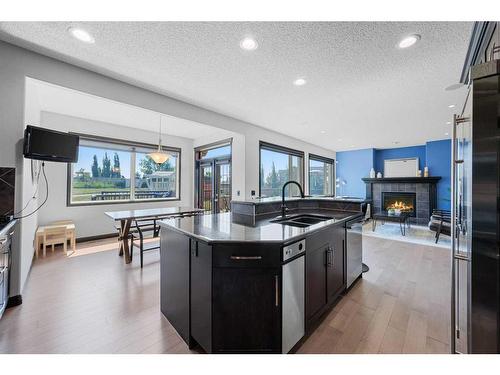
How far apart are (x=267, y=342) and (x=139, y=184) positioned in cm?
534

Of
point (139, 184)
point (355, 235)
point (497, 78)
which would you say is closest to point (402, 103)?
point (355, 235)

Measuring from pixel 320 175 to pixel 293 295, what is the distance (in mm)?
7660

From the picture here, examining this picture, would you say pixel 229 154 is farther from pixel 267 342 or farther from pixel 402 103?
pixel 267 342

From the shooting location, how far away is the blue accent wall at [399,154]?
24.6 feet

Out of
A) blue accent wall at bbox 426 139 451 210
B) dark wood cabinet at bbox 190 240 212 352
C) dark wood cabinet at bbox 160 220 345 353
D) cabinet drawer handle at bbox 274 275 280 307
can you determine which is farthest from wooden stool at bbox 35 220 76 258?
blue accent wall at bbox 426 139 451 210

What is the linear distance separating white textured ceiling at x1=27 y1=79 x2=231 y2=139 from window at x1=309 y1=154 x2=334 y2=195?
3.92 m

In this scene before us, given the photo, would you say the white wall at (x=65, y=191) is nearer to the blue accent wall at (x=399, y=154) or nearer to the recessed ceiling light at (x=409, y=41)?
the recessed ceiling light at (x=409, y=41)

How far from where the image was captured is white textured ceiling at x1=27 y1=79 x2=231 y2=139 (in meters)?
3.28

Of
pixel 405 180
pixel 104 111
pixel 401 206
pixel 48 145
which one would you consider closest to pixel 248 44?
pixel 48 145

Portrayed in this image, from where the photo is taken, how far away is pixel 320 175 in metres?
8.62

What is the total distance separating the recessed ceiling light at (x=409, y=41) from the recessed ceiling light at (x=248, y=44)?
4.65 ft

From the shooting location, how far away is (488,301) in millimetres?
886

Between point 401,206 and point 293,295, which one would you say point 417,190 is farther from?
point 293,295

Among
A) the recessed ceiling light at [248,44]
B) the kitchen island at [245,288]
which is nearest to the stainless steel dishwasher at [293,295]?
the kitchen island at [245,288]
